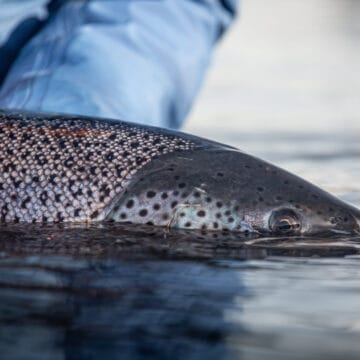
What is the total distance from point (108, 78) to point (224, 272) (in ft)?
10.1

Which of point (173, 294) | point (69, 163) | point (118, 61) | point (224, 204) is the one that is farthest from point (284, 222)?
point (118, 61)

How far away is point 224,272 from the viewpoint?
2.71 m

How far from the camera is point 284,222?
337 centimetres

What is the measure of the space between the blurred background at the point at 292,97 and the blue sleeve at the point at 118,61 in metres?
0.74

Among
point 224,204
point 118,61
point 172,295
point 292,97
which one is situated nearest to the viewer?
point 172,295

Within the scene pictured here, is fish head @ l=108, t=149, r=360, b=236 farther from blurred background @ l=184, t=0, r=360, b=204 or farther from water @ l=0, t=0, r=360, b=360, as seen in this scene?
blurred background @ l=184, t=0, r=360, b=204

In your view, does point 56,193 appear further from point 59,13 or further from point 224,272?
point 59,13

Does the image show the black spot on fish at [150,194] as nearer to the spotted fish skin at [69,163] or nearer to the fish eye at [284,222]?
the spotted fish skin at [69,163]

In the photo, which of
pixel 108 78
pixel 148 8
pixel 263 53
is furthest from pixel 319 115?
pixel 263 53

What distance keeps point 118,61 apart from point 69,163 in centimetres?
241

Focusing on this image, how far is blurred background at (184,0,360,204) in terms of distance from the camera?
21.0 feet

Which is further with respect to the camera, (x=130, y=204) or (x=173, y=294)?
(x=130, y=204)

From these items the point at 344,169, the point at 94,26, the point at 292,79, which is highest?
the point at 292,79

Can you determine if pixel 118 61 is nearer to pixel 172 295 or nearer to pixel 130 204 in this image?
pixel 130 204
